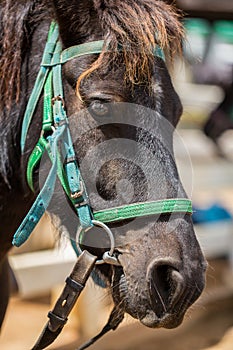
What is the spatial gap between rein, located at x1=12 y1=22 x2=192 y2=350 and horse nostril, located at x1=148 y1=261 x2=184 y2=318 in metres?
0.12

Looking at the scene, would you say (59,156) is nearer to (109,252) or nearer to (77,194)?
(77,194)

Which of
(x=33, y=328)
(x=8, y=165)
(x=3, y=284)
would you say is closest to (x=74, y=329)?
(x=33, y=328)

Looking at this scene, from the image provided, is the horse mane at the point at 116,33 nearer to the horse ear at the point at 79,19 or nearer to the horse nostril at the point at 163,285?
the horse ear at the point at 79,19

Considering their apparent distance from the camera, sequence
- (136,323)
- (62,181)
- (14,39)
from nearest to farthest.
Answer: (62,181), (14,39), (136,323)

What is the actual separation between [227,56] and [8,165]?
6950 mm

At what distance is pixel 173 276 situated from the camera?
4.59ft

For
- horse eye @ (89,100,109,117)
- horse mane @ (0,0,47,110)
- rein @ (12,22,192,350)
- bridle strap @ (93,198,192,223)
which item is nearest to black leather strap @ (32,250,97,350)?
rein @ (12,22,192,350)

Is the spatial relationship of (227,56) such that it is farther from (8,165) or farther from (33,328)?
(8,165)

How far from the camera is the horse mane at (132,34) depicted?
1.50m

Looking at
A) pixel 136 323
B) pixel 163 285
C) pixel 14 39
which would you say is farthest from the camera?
pixel 136 323

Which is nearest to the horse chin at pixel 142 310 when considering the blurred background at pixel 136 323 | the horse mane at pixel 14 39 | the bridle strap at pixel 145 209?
the bridle strap at pixel 145 209

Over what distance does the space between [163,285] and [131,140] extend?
364 mm

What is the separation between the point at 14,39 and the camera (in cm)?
167

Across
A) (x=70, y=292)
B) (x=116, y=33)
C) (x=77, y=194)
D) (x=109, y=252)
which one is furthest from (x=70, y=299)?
(x=116, y=33)
